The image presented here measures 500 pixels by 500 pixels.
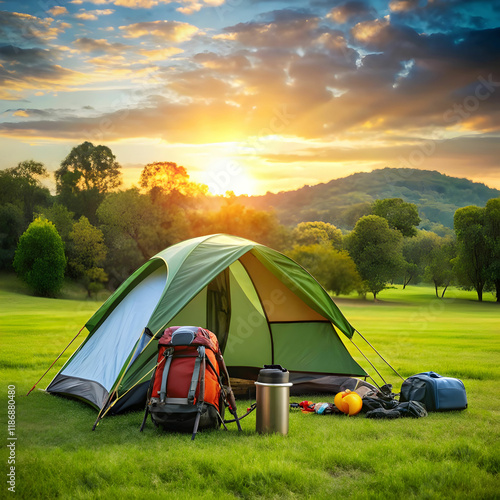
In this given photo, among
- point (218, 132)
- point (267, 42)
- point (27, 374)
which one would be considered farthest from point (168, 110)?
point (27, 374)

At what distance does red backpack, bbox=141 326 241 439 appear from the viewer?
232 inches

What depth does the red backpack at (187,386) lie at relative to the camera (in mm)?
5886

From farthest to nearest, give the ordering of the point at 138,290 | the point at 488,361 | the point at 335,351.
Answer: the point at 488,361 → the point at 335,351 → the point at 138,290

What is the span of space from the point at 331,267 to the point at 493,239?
15.3 metres

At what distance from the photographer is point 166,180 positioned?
168 ft

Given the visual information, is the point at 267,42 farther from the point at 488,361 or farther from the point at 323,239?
the point at 323,239

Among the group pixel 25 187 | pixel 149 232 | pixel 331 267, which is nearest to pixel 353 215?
pixel 331 267

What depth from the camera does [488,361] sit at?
42.6ft

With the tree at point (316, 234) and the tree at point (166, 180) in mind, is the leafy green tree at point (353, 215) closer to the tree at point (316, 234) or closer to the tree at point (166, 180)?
the tree at point (316, 234)

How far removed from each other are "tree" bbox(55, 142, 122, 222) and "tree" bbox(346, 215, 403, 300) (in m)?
25.3

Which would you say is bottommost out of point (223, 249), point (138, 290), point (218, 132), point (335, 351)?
point (335, 351)

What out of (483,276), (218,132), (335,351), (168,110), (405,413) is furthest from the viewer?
(483,276)

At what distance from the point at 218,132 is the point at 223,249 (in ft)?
76.1

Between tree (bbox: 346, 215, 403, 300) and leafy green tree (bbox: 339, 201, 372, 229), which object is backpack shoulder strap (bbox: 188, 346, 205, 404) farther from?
leafy green tree (bbox: 339, 201, 372, 229)
